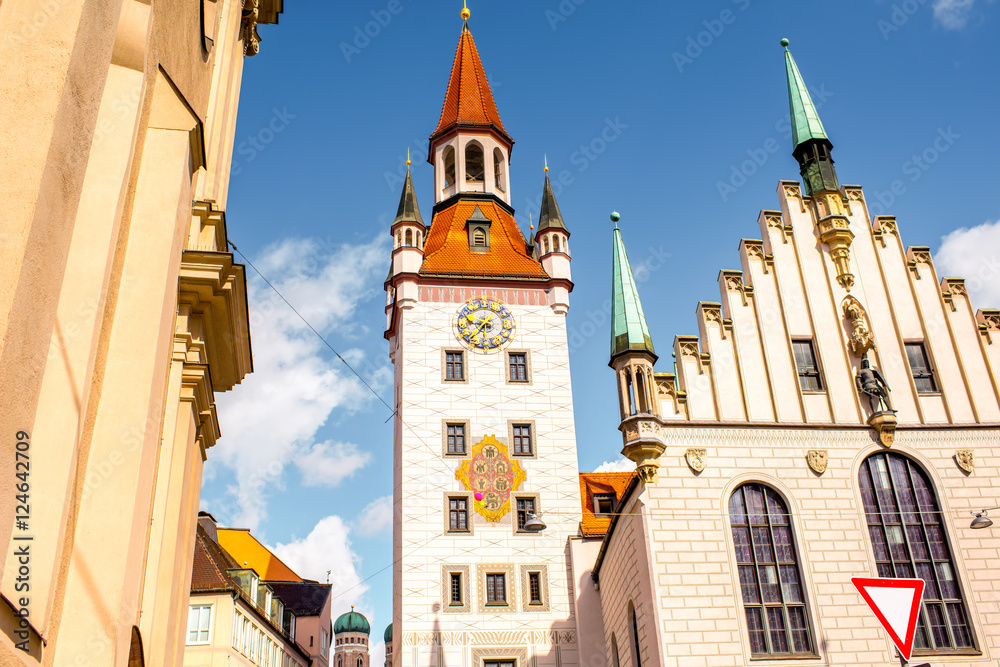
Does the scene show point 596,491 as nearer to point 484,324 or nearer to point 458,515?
point 458,515

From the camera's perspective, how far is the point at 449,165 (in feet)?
139

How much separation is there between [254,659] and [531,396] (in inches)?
579

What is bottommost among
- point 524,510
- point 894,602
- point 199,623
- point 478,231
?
point 894,602

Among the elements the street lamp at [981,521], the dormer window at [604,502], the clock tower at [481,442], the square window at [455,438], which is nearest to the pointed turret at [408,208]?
the clock tower at [481,442]

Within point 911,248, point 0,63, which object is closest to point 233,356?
point 0,63

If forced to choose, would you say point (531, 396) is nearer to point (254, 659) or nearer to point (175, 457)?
point (254, 659)

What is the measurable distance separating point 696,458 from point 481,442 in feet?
40.9

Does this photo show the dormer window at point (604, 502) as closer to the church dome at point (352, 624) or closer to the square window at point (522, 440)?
the square window at point (522, 440)

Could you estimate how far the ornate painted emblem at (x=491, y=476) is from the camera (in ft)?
102

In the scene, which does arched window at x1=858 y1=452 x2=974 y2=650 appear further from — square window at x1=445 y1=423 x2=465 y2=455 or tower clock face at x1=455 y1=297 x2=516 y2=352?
tower clock face at x1=455 y1=297 x2=516 y2=352

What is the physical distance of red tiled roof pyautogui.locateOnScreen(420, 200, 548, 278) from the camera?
3566 centimetres

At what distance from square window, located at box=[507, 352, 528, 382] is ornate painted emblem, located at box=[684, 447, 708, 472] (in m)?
13.4

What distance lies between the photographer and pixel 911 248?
23.9m

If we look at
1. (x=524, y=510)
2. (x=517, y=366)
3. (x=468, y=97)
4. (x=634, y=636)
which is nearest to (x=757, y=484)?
(x=634, y=636)
